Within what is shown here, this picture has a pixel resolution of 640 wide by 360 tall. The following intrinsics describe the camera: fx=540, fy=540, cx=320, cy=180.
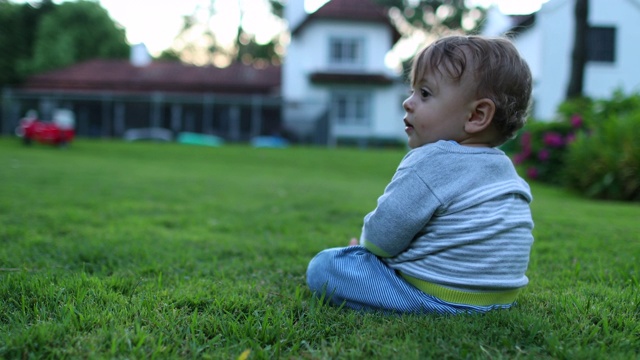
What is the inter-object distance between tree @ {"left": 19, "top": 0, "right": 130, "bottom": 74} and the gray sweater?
37.1 m

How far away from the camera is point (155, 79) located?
1026 inches

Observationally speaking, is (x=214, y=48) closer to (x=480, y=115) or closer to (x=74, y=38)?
(x=74, y=38)

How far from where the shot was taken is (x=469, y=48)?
192 centimetres

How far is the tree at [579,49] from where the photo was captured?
1047 centimetres

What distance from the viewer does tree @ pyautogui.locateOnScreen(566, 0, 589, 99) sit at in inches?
412

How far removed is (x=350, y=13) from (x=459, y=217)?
2316 cm

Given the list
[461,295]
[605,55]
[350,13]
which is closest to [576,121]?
[461,295]

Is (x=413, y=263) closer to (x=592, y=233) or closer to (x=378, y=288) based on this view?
(x=378, y=288)

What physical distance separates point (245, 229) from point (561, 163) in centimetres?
727

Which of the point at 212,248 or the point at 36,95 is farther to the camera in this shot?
the point at 36,95

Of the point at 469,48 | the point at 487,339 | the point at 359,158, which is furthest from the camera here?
the point at 359,158

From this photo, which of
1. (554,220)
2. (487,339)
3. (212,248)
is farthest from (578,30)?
(487,339)

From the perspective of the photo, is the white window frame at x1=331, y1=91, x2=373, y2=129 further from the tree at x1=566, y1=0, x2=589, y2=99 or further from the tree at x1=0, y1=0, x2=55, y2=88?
the tree at x1=0, y1=0, x2=55, y2=88

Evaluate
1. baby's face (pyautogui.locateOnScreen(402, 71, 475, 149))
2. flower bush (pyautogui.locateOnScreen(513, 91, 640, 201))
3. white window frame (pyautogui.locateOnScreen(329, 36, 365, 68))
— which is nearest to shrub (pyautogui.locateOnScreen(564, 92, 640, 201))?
flower bush (pyautogui.locateOnScreen(513, 91, 640, 201))
